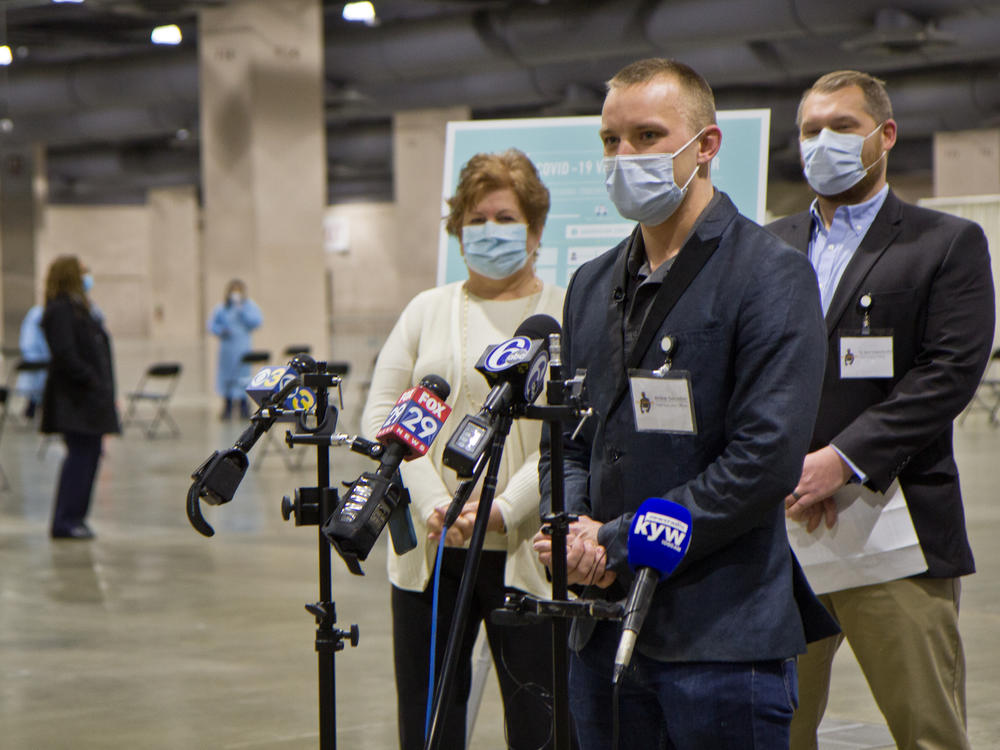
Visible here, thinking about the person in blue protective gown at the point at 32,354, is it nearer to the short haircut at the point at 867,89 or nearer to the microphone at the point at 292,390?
the microphone at the point at 292,390

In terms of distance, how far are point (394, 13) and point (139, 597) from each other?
475 inches

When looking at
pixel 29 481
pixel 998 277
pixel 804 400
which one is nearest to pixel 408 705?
pixel 804 400

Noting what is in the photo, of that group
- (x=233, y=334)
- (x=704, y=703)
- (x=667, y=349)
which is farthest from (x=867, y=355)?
(x=233, y=334)

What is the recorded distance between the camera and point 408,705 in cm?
283

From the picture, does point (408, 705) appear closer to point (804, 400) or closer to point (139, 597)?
point (804, 400)

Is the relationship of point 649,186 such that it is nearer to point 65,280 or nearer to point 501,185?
point 501,185

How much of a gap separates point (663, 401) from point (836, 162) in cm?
107

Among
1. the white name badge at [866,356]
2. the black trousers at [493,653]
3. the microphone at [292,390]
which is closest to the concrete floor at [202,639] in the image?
the black trousers at [493,653]

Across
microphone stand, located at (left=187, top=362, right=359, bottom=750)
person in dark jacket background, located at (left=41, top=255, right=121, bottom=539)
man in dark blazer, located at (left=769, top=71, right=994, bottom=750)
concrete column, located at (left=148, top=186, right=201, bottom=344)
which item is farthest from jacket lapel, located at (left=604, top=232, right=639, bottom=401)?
concrete column, located at (left=148, top=186, right=201, bottom=344)

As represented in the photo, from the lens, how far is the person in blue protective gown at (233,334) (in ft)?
49.0

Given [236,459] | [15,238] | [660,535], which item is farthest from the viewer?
[15,238]

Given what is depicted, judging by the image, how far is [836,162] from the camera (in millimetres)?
2717

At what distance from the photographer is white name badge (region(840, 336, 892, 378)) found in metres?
2.56

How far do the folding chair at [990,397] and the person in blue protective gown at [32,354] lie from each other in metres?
9.74
